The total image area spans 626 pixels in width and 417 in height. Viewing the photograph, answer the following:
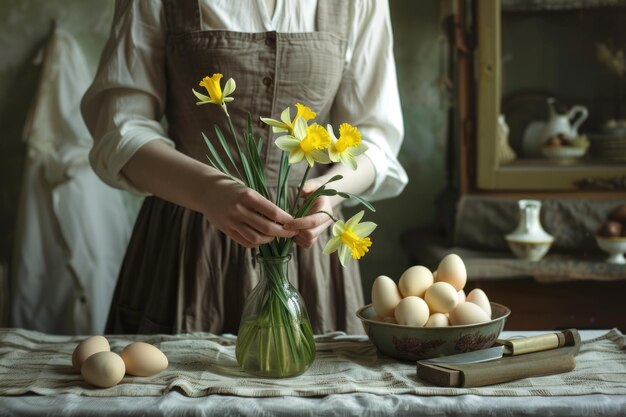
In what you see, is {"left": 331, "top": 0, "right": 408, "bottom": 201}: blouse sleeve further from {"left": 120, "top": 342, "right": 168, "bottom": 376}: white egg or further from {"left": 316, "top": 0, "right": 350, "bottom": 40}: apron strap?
{"left": 120, "top": 342, "right": 168, "bottom": 376}: white egg

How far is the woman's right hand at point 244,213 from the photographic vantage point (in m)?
0.89

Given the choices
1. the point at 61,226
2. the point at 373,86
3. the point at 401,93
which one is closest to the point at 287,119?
the point at 373,86

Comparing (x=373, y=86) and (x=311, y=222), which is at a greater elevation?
(x=373, y=86)

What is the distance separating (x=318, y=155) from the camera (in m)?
0.84

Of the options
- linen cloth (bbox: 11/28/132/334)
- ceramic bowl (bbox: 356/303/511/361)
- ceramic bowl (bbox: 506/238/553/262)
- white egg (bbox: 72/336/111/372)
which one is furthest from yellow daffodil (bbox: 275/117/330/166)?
linen cloth (bbox: 11/28/132/334)

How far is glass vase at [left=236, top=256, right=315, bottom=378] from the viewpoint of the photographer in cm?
88

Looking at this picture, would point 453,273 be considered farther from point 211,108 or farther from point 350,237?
point 211,108

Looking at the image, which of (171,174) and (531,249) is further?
(531,249)

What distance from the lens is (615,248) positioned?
6.62 ft

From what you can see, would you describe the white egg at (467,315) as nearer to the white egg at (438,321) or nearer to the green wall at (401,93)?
the white egg at (438,321)

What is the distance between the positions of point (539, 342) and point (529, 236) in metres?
1.16

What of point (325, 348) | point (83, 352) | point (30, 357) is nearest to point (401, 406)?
point (325, 348)

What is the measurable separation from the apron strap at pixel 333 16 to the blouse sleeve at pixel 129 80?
275mm

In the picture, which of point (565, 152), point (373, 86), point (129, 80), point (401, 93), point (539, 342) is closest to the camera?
point (539, 342)
